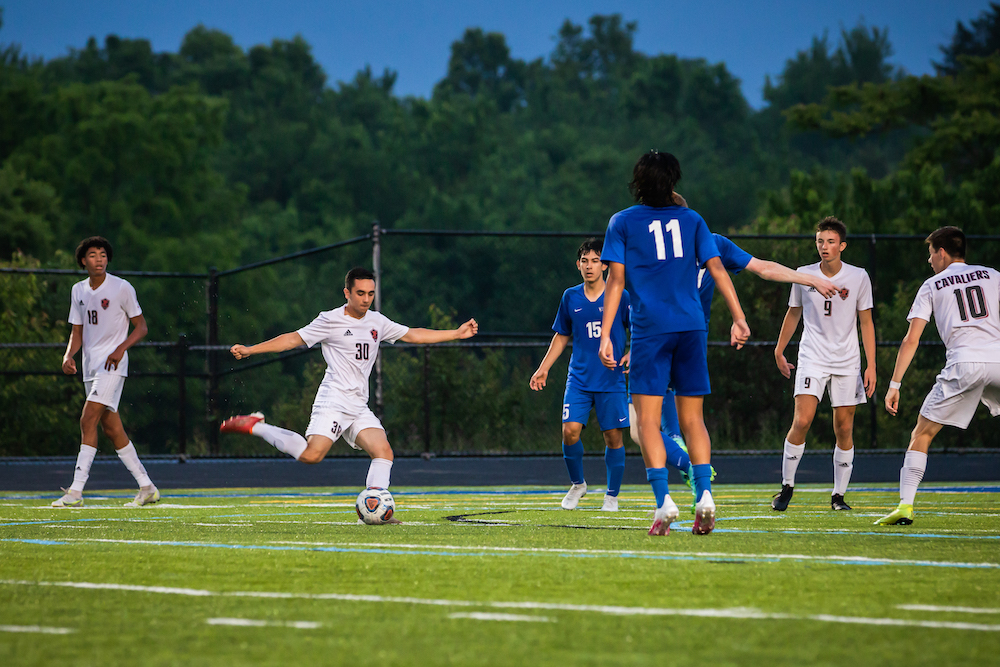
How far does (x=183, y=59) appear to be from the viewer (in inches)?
2574

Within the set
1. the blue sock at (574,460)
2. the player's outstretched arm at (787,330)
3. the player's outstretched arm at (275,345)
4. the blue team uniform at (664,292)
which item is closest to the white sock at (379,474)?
the player's outstretched arm at (275,345)

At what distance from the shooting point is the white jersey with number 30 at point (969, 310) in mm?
7953

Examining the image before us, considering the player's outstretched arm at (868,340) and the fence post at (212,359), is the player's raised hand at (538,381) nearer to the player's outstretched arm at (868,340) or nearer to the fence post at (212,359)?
the player's outstretched arm at (868,340)

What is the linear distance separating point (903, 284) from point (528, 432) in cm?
939

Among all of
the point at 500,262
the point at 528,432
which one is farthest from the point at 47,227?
the point at 528,432

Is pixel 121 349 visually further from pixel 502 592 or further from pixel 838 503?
pixel 502 592

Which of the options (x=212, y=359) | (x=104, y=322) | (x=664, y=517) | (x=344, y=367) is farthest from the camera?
(x=212, y=359)

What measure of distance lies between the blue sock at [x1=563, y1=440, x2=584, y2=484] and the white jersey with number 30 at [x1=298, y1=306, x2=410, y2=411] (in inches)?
75.5

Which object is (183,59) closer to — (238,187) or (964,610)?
(238,187)

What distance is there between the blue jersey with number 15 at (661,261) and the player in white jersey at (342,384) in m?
1.82

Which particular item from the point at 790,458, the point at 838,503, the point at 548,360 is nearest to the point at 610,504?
the point at 548,360

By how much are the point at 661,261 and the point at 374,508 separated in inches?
106

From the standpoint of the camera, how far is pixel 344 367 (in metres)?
8.69

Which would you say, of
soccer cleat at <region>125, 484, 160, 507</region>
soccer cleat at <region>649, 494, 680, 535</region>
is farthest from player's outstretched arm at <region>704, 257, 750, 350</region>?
soccer cleat at <region>125, 484, 160, 507</region>
